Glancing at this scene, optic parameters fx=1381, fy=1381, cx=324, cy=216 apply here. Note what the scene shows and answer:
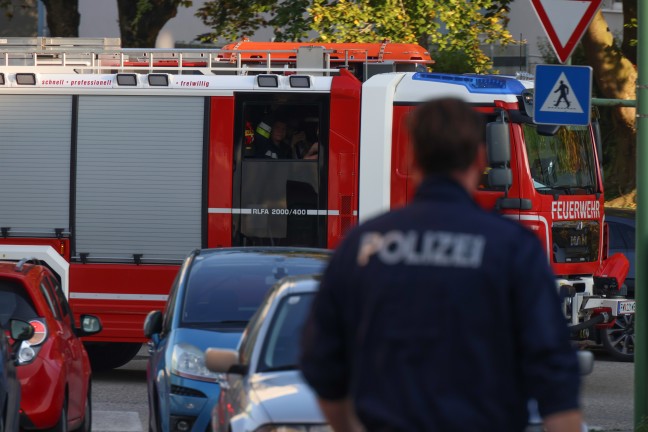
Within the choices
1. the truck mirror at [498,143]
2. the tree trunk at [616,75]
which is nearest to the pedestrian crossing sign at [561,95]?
the truck mirror at [498,143]

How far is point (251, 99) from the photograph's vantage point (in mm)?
13617

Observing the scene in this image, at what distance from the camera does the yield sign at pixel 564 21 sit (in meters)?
9.05

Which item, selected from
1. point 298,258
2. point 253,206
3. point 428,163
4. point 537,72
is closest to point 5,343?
point 298,258

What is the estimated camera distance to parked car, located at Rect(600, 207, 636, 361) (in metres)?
15.3

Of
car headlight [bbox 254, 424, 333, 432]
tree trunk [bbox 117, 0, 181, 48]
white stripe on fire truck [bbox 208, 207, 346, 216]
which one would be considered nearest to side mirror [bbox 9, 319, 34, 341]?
car headlight [bbox 254, 424, 333, 432]

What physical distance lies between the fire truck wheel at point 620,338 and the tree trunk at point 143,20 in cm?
1178

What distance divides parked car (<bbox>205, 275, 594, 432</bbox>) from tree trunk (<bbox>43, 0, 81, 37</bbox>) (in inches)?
749

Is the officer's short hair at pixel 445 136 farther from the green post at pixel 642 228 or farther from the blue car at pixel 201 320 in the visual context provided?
the green post at pixel 642 228

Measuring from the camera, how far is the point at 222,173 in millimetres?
13578

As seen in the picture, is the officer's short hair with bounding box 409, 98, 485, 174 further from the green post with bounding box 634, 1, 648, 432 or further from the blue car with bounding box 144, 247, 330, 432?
the green post with bounding box 634, 1, 648, 432

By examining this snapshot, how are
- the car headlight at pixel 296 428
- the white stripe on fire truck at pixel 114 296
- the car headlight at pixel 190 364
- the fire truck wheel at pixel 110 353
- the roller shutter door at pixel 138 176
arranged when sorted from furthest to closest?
the fire truck wheel at pixel 110 353 → the roller shutter door at pixel 138 176 → the white stripe on fire truck at pixel 114 296 → the car headlight at pixel 190 364 → the car headlight at pixel 296 428

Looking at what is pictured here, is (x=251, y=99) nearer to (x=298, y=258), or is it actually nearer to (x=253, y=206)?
(x=253, y=206)

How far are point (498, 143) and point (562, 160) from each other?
136cm

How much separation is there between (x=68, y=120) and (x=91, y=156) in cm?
44
